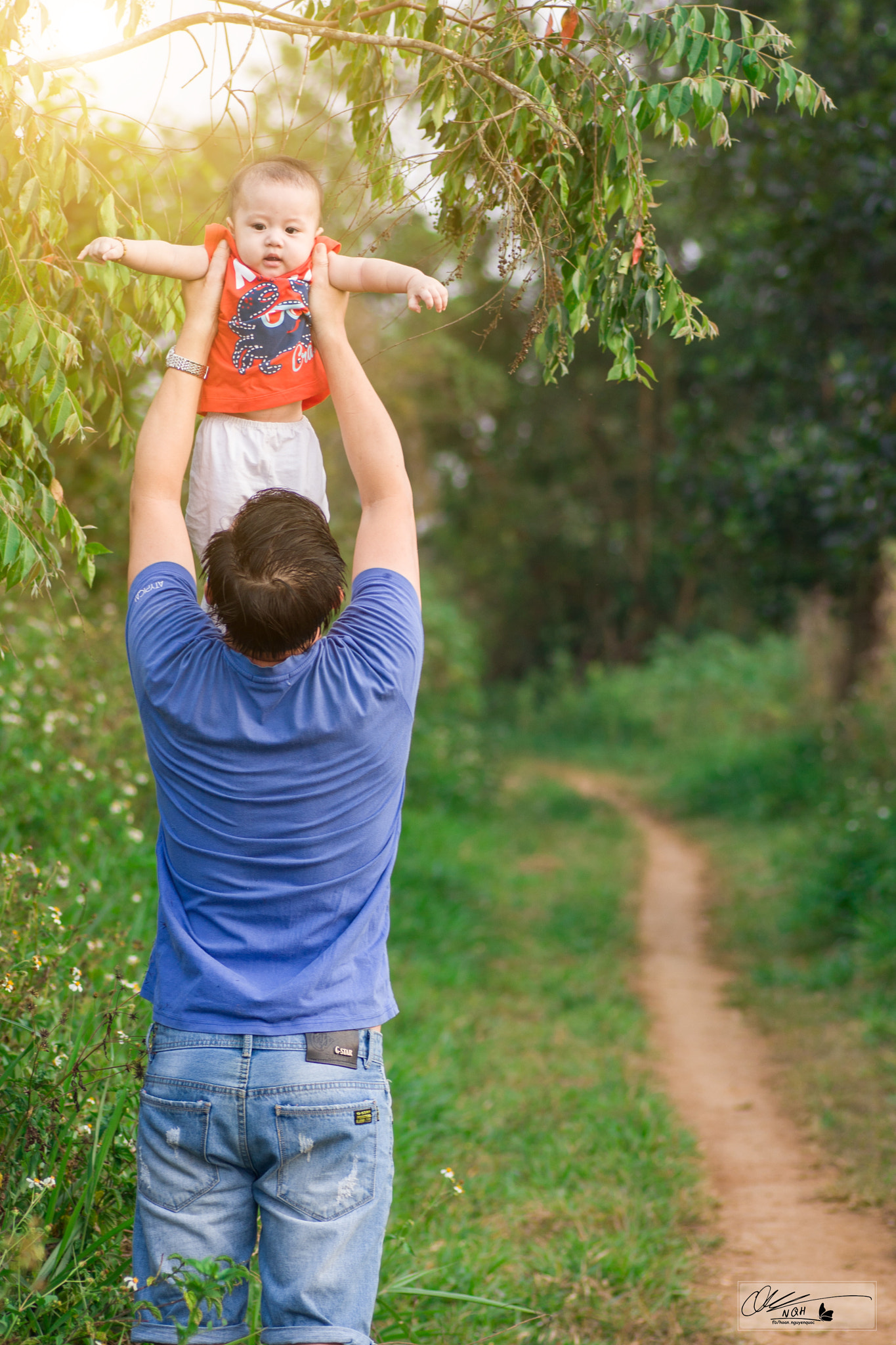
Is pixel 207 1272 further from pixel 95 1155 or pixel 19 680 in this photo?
pixel 19 680

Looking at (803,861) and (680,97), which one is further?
(803,861)

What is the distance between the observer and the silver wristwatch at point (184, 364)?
2.38 metres

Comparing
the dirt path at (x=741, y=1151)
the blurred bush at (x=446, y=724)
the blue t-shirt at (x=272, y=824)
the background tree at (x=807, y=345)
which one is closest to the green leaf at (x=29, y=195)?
the blue t-shirt at (x=272, y=824)

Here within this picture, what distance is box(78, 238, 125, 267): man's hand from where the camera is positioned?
234cm

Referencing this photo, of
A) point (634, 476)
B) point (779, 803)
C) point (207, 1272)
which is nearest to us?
point (207, 1272)

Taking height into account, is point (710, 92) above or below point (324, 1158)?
above

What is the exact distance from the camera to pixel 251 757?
200 centimetres

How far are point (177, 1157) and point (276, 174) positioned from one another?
1.93 m

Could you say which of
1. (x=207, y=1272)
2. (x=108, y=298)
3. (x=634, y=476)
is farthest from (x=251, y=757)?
(x=634, y=476)

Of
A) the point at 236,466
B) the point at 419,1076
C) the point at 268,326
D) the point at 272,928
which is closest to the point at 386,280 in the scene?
the point at 268,326

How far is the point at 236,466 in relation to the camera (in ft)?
8.02

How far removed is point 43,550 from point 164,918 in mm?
998

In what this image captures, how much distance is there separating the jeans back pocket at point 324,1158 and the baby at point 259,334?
3.86 feet

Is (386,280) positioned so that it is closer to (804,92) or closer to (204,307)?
(204,307)
